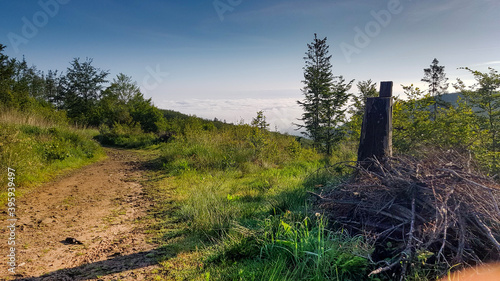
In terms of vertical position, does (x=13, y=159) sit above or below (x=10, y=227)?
above

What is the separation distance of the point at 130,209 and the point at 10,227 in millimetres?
1759

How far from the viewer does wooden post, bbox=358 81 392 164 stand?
405cm

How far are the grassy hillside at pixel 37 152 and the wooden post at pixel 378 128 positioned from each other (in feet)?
22.4

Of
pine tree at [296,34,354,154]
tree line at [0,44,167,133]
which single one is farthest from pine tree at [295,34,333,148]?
tree line at [0,44,167,133]

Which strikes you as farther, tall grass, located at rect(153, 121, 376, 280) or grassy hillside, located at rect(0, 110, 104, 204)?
grassy hillside, located at rect(0, 110, 104, 204)

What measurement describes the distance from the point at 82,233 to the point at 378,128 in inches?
193

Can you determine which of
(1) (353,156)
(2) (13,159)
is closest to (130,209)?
(2) (13,159)

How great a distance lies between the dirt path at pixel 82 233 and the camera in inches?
117

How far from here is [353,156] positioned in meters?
9.78

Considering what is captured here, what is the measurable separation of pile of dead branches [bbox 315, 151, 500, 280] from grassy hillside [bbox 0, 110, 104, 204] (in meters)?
6.51

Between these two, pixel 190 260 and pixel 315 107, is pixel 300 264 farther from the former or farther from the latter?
pixel 315 107

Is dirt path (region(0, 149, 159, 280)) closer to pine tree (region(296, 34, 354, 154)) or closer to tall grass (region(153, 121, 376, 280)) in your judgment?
tall grass (region(153, 121, 376, 280))

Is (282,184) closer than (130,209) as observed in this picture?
No

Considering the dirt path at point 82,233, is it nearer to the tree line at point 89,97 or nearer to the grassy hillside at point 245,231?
the grassy hillside at point 245,231
